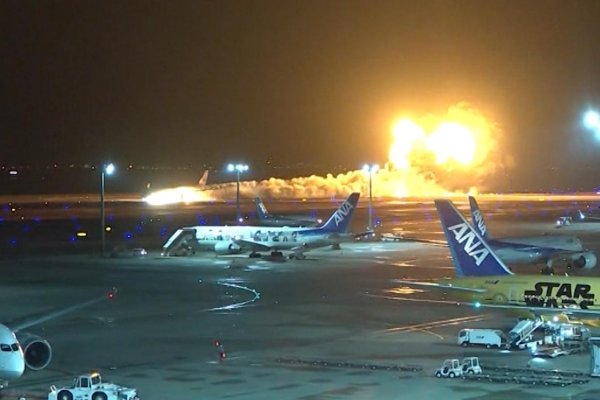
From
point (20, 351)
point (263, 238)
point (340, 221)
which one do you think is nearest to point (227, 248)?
point (263, 238)

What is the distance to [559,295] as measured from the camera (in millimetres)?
41719

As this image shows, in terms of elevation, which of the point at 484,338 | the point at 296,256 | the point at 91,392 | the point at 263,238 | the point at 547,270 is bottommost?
the point at 484,338

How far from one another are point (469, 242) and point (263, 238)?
45.2 m

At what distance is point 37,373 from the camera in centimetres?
3675

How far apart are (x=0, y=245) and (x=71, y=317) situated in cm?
5397

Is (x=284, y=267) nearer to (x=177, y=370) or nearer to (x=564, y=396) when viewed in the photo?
(x=177, y=370)

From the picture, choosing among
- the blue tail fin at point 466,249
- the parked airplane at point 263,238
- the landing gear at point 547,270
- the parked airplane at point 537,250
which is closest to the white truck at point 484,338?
the blue tail fin at point 466,249

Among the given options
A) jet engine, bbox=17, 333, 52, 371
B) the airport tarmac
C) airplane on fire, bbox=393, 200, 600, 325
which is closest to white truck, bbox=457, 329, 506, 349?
the airport tarmac

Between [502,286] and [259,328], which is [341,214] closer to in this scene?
[259,328]

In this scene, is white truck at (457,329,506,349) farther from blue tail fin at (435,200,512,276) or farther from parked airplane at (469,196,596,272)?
parked airplane at (469,196,596,272)

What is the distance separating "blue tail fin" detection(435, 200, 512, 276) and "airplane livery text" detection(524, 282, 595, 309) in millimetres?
2694

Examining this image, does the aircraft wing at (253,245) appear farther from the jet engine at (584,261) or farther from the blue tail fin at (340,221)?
the jet engine at (584,261)

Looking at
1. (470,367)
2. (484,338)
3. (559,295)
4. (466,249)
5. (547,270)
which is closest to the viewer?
(470,367)

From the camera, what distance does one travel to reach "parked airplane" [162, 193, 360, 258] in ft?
293
